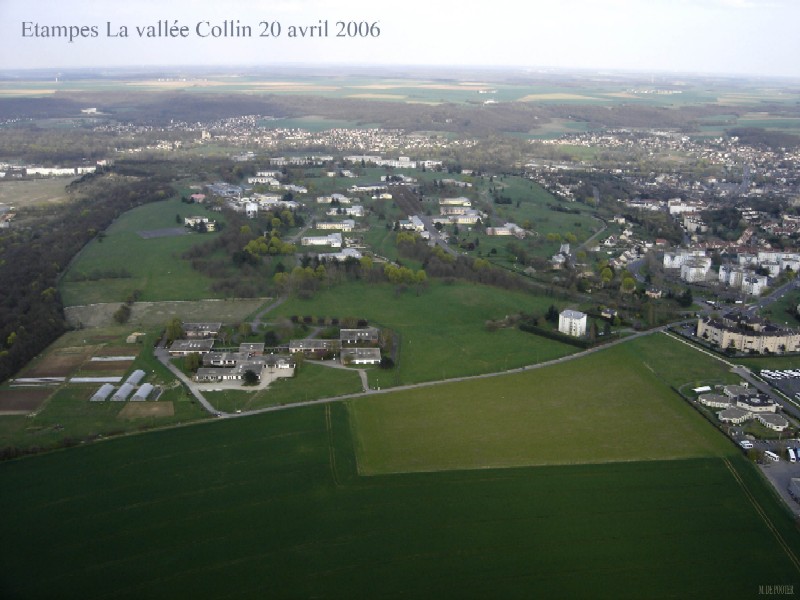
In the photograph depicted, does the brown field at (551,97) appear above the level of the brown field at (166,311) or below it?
above

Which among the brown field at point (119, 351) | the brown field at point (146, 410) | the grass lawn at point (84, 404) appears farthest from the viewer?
the brown field at point (119, 351)

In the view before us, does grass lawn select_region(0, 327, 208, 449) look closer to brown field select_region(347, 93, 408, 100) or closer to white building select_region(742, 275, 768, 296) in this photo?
white building select_region(742, 275, 768, 296)

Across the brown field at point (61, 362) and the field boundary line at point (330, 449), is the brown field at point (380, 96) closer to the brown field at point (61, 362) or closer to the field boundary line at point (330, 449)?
the brown field at point (61, 362)

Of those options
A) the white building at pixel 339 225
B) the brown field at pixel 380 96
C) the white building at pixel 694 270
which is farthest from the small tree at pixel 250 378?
the brown field at pixel 380 96

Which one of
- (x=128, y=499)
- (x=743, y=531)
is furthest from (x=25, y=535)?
(x=743, y=531)

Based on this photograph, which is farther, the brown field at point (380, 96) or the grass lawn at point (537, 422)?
the brown field at point (380, 96)

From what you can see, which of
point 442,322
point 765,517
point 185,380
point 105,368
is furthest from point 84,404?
point 765,517

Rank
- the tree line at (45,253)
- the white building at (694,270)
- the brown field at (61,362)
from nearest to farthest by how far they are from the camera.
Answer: the brown field at (61,362), the tree line at (45,253), the white building at (694,270)

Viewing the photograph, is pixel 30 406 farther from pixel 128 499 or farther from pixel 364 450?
pixel 364 450
